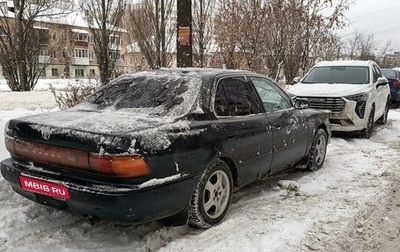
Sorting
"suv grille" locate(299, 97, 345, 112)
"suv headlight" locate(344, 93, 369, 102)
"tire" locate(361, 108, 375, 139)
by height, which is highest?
"suv headlight" locate(344, 93, 369, 102)

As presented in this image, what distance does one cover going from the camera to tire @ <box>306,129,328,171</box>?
5.74m

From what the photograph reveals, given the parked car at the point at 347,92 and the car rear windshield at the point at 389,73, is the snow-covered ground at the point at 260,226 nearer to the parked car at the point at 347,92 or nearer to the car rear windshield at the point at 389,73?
the parked car at the point at 347,92

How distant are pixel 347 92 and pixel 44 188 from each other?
679 cm

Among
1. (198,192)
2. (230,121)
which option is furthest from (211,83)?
(198,192)

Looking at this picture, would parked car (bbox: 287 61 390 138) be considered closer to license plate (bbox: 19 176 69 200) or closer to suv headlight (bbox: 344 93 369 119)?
suv headlight (bbox: 344 93 369 119)

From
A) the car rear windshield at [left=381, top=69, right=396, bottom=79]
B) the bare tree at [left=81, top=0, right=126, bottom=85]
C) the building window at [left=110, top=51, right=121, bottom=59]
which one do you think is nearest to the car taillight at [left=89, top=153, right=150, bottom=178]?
the car rear windshield at [left=381, top=69, right=396, bottom=79]

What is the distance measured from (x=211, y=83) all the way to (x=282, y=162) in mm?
1610

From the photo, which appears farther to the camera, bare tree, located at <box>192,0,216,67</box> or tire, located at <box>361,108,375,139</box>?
bare tree, located at <box>192,0,216,67</box>

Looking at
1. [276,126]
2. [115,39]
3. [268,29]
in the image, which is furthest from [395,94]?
[115,39]

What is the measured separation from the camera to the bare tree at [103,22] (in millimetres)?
23844

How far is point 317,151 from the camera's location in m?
5.91

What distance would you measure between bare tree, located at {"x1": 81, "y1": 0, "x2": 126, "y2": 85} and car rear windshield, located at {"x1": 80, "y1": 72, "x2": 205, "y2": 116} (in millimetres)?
19982

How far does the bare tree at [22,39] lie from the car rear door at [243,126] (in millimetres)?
20402

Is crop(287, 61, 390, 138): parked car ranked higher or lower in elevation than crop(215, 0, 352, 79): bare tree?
lower
